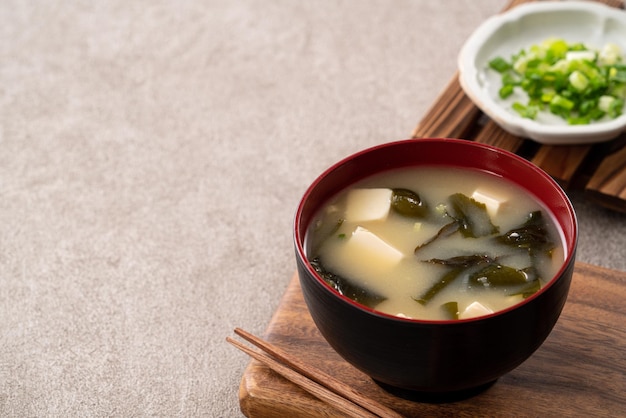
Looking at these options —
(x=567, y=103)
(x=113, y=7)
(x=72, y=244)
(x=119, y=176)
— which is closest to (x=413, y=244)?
(x=567, y=103)

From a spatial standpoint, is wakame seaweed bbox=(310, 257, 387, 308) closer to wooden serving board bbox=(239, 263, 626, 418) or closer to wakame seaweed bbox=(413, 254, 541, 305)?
wakame seaweed bbox=(413, 254, 541, 305)

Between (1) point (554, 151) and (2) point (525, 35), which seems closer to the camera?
(1) point (554, 151)

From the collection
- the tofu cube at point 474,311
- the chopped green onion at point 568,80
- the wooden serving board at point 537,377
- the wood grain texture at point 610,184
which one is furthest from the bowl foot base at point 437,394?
the chopped green onion at point 568,80

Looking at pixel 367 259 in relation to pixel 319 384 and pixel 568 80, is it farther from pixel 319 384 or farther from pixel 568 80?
pixel 568 80

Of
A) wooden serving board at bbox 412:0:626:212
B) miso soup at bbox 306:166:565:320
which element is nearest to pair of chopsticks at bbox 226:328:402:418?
miso soup at bbox 306:166:565:320

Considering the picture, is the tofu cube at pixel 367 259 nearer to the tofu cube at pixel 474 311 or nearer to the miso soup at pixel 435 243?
the miso soup at pixel 435 243

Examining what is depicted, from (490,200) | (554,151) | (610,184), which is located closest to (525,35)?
(554,151)
